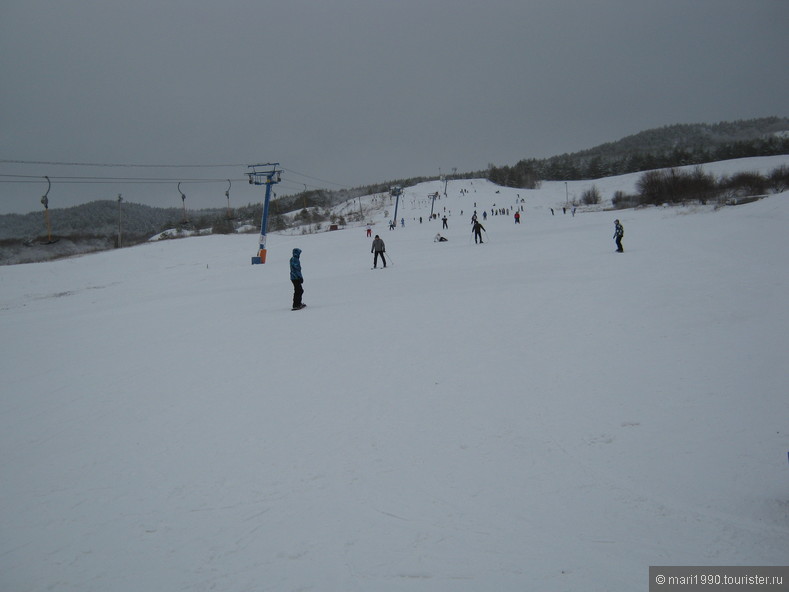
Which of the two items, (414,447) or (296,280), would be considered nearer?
(414,447)

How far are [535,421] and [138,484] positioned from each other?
453 centimetres

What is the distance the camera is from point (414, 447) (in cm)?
487

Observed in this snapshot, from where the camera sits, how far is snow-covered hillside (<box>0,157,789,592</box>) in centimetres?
337

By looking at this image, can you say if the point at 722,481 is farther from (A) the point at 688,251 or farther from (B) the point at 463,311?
(A) the point at 688,251

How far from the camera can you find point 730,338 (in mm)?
7449

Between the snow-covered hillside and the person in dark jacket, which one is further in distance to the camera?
the person in dark jacket

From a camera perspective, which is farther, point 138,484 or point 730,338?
point 730,338

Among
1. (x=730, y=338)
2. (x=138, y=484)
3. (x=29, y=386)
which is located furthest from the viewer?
(x=29, y=386)

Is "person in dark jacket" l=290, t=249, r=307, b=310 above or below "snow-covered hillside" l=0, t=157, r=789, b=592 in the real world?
above

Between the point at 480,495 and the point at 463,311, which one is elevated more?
the point at 463,311

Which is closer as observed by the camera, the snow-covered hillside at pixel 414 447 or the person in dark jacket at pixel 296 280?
the snow-covered hillside at pixel 414 447

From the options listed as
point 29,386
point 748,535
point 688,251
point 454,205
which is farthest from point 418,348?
point 454,205

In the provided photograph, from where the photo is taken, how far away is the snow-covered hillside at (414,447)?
3365 millimetres

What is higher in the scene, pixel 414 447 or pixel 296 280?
pixel 296 280
